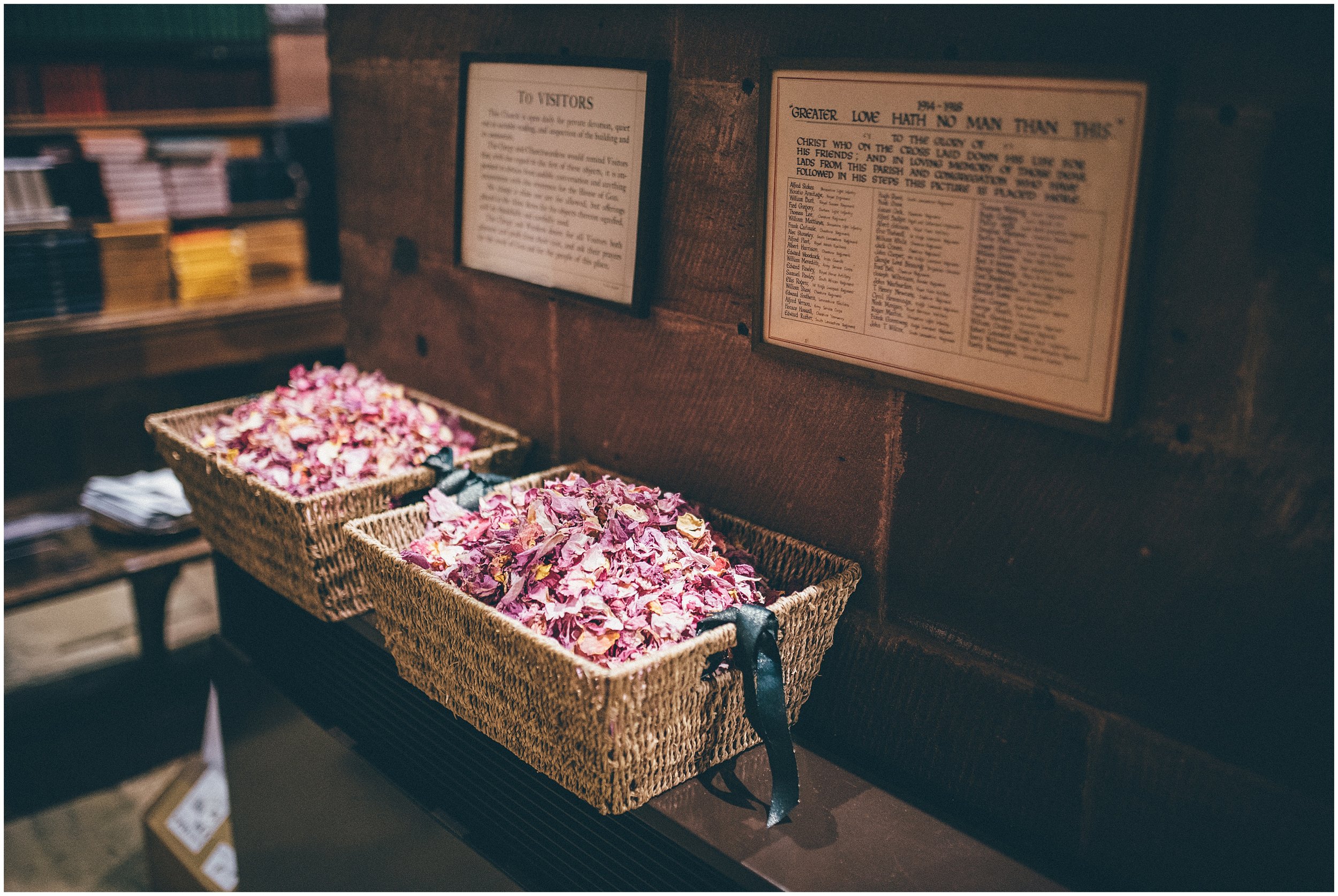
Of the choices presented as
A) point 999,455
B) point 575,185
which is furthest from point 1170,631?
point 575,185

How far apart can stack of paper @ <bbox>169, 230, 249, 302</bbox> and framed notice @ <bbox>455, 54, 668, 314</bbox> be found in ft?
9.16

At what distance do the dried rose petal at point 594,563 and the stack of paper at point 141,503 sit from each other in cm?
185

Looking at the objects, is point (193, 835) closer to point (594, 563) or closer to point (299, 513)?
point (299, 513)

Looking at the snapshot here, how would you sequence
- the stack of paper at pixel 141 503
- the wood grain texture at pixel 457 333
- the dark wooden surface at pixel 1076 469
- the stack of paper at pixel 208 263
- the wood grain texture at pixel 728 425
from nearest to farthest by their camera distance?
1. the dark wooden surface at pixel 1076 469
2. the wood grain texture at pixel 728 425
3. the wood grain texture at pixel 457 333
4. the stack of paper at pixel 141 503
5. the stack of paper at pixel 208 263

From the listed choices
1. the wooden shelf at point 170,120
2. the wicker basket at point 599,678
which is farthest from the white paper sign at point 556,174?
the wooden shelf at point 170,120

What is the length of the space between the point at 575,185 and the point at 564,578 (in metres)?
0.73

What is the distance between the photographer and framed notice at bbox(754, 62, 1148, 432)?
1.10m

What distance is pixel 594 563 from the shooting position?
1.32m

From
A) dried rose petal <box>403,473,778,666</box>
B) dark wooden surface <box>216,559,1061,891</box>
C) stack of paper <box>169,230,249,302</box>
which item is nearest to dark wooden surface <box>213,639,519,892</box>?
dark wooden surface <box>216,559,1061,891</box>

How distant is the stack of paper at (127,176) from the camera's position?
4.13 meters

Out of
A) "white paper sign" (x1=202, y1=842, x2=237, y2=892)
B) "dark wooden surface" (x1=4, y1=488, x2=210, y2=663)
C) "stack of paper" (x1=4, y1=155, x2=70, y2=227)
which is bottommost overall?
"white paper sign" (x1=202, y1=842, x2=237, y2=892)

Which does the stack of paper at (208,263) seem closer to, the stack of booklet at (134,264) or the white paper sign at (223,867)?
the stack of booklet at (134,264)

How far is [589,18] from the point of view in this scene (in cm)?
168

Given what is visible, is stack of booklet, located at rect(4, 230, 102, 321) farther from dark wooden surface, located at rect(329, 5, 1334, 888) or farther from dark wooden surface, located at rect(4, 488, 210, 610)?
dark wooden surface, located at rect(329, 5, 1334, 888)
